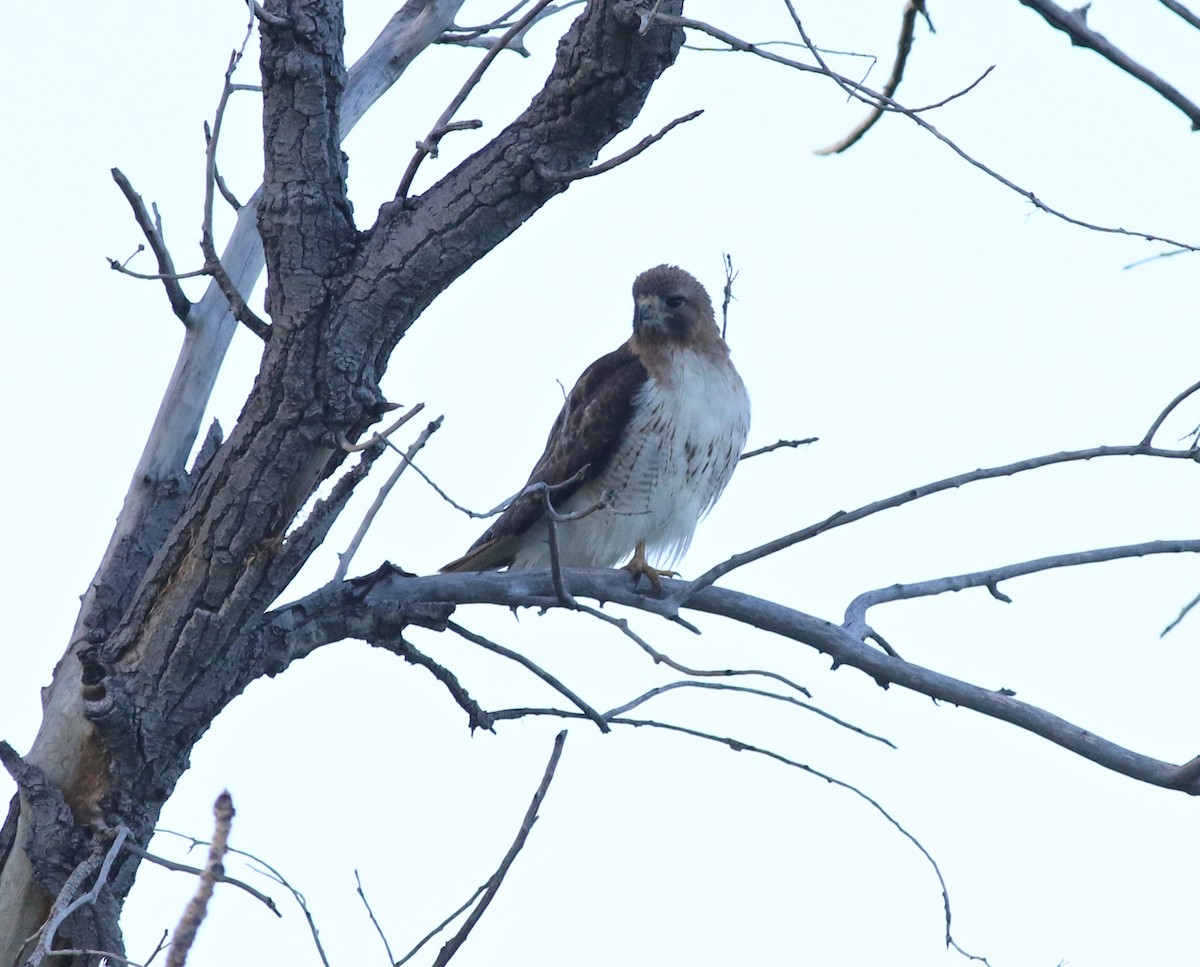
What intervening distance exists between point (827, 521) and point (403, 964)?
1.22 m

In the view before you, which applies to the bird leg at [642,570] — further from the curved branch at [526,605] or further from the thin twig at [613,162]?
the thin twig at [613,162]

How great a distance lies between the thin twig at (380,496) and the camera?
2.84 m

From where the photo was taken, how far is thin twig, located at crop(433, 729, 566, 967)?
2.77 m

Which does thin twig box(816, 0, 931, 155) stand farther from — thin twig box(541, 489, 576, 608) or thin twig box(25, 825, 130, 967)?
thin twig box(25, 825, 130, 967)

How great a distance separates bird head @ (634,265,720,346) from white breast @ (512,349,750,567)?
0.25m

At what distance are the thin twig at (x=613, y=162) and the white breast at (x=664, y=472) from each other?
205 centimetres

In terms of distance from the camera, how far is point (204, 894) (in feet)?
5.63

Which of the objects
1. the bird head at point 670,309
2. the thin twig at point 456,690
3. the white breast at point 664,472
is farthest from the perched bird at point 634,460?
the thin twig at point 456,690

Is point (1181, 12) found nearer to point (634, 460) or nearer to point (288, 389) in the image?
point (288, 389)

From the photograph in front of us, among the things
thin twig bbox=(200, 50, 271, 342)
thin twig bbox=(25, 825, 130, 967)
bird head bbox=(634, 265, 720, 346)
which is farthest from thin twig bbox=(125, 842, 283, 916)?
bird head bbox=(634, 265, 720, 346)

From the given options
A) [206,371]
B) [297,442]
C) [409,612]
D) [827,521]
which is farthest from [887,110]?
[206,371]

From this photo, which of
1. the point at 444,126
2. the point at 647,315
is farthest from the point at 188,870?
the point at 647,315

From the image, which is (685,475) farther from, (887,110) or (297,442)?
(887,110)

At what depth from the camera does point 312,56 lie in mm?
3309
